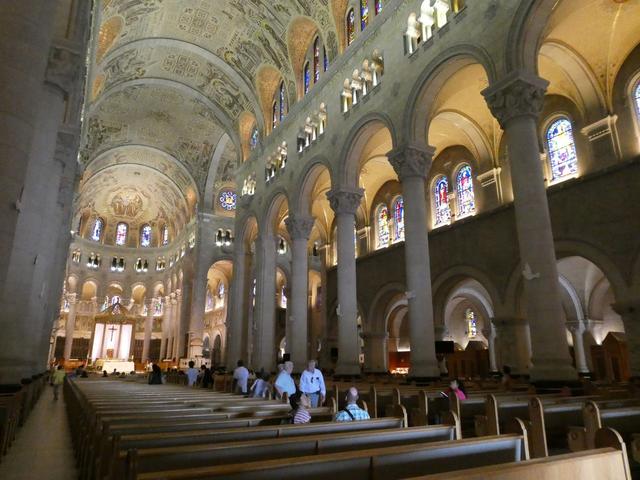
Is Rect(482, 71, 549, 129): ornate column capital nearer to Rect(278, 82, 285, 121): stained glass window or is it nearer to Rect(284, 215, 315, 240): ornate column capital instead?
Rect(284, 215, 315, 240): ornate column capital

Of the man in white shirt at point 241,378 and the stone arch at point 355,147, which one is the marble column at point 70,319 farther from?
the man in white shirt at point 241,378

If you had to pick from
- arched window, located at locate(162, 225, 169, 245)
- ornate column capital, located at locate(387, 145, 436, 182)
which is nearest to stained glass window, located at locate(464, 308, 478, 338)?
ornate column capital, located at locate(387, 145, 436, 182)

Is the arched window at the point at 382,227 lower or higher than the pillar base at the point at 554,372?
higher

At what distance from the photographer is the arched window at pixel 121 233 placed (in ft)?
150

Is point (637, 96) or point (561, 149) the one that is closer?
point (637, 96)

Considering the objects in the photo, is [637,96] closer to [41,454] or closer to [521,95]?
[521,95]

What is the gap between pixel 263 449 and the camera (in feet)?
9.39

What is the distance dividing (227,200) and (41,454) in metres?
30.5

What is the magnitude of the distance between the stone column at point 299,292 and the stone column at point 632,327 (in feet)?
35.9

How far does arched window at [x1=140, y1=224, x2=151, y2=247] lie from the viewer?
46688 millimetres

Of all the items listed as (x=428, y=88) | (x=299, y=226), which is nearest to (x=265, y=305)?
(x=299, y=226)

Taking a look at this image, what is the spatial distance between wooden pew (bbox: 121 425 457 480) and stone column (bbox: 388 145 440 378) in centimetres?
869

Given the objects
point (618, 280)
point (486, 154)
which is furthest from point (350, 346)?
point (486, 154)

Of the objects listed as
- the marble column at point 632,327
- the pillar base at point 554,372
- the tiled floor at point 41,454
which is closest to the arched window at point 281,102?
the marble column at point 632,327
